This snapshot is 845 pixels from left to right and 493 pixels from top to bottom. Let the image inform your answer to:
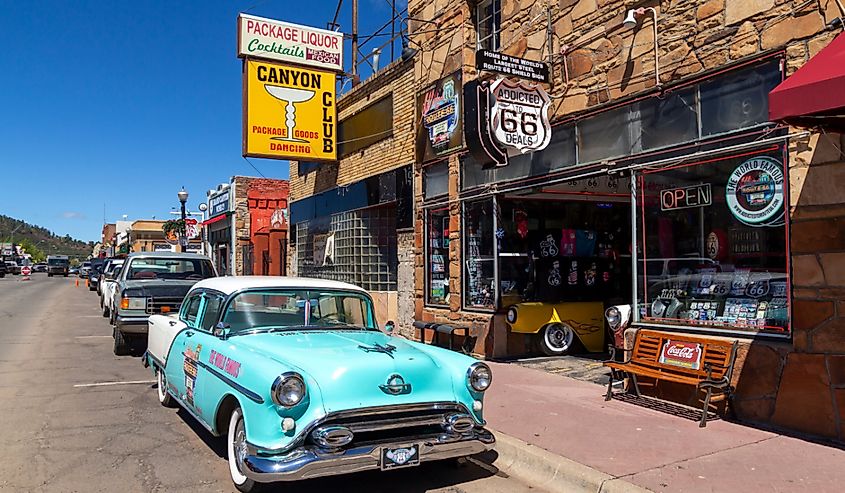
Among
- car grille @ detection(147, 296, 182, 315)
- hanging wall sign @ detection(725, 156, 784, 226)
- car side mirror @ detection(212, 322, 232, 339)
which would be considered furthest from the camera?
car grille @ detection(147, 296, 182, 315)

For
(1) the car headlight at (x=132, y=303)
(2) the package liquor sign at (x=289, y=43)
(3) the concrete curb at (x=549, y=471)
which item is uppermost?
(2) the package liquor sign at (x=289, y=43)

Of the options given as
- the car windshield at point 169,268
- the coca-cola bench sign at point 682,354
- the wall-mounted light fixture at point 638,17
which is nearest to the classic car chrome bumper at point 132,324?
the car windshield at point 169,268

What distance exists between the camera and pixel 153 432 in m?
6.52

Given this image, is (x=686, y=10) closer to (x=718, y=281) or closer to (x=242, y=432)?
(x=718, y=281)

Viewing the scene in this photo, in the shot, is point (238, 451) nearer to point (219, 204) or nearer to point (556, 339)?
point (556, 339)

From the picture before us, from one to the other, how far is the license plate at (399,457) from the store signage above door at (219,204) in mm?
23802

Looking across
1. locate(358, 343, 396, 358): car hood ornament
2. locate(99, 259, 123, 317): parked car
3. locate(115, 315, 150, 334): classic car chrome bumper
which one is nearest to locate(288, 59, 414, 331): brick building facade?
locate(115, 315, 150, 334): classic car chrome bumper

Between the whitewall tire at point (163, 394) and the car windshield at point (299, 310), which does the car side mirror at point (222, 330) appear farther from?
the whitewall tire at point (163, 394)

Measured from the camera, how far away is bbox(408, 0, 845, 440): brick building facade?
5930 millimetres

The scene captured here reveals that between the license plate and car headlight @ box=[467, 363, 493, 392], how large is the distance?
29.5 inches

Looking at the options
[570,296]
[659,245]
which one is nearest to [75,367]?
[570,296]

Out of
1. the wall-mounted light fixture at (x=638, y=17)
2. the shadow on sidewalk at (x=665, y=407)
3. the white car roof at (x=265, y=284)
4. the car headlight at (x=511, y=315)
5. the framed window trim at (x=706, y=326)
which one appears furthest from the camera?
the car headlight at (x=511, y=315)

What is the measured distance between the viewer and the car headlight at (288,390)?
4.31 metres

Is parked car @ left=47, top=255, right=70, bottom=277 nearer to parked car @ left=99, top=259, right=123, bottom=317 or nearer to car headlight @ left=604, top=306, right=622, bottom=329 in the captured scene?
parked car @ left=99, top=259, right=123, bottom=317
